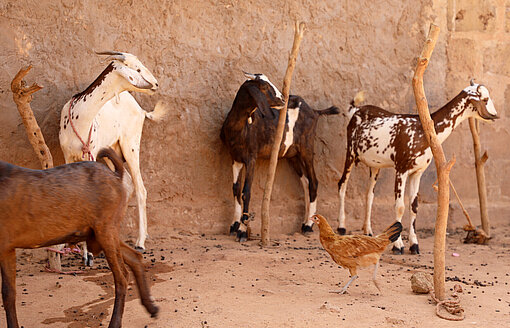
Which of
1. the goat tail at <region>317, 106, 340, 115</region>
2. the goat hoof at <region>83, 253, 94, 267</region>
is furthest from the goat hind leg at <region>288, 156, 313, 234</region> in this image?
the goat hoof at <region>83, 253, 94, 267</region>

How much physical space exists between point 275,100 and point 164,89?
1.60 metres

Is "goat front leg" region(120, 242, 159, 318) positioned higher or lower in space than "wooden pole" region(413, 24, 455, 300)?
lower

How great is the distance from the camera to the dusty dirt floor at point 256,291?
399 centimetres

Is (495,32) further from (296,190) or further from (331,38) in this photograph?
(296,190)

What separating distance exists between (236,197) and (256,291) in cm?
286

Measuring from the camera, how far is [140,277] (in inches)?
155

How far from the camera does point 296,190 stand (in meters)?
8.18

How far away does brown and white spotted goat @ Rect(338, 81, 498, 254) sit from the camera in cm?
689

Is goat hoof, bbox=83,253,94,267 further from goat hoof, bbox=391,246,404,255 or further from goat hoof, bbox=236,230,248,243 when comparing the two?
goat hoof, bbox=391,246,404,255

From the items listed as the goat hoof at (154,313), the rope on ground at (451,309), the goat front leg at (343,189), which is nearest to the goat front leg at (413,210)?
the goat front leg at (343,189)

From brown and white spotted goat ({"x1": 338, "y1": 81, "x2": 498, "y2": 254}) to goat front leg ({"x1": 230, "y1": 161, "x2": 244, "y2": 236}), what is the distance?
1672 mm

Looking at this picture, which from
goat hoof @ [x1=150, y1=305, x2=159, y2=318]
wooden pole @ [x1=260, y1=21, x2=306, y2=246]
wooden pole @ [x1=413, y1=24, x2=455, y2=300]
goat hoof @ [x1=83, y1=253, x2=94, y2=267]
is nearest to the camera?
goat hoof @ [x1=150, y1=305, x2=159, y2=318]

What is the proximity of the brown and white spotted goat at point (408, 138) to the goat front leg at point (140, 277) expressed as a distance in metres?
3.91

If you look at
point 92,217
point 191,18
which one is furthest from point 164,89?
point 92,217
